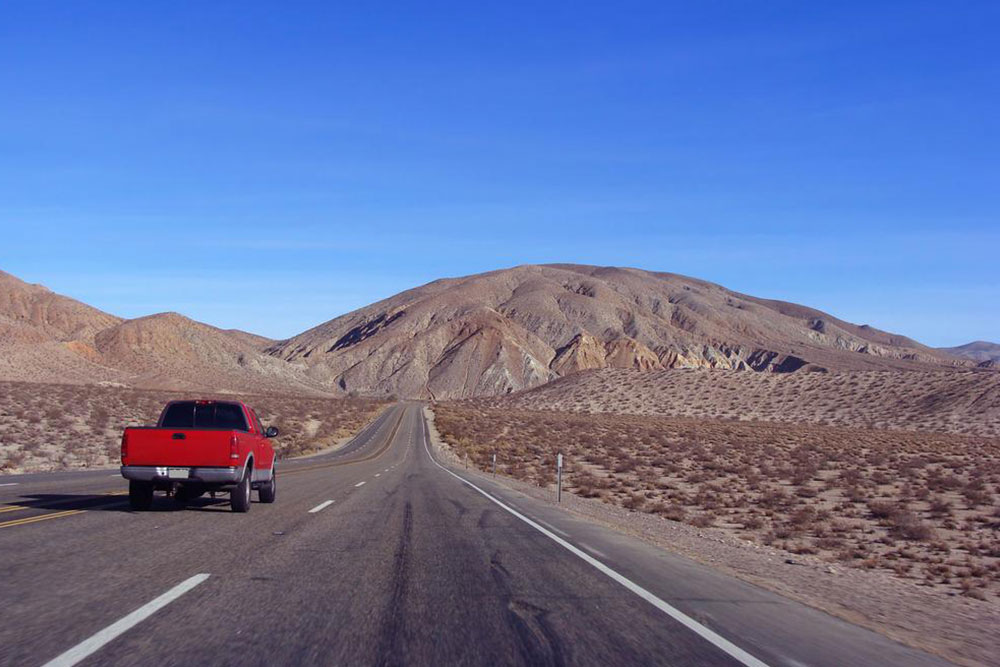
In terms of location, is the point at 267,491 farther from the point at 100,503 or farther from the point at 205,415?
the point at 100,503

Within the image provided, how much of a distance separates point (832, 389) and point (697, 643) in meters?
97.5

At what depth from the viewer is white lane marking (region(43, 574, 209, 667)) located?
18.7ft

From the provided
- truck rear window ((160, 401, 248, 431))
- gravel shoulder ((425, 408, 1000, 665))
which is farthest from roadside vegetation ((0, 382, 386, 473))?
gravel shoulder ((425, 408, 1000, 665))

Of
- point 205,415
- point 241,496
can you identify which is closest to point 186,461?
point 241,496

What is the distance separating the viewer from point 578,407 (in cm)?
10862

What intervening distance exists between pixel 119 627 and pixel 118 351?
439 ft

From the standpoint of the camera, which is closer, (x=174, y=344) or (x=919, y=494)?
(x=919, y=494)

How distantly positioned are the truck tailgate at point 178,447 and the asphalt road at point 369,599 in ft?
2.99

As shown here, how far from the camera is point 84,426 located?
45.1 meters

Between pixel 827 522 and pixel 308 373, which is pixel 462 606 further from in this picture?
pixel 308 373

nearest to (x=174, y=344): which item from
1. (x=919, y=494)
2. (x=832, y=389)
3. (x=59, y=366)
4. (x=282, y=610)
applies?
(x=59, y=366)

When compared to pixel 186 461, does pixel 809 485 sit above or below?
below

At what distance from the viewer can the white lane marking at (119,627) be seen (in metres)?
5.69

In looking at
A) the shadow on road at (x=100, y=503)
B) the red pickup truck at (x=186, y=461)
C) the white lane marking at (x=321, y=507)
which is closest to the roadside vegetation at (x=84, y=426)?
the shadow on road at (x=100, y=503)
